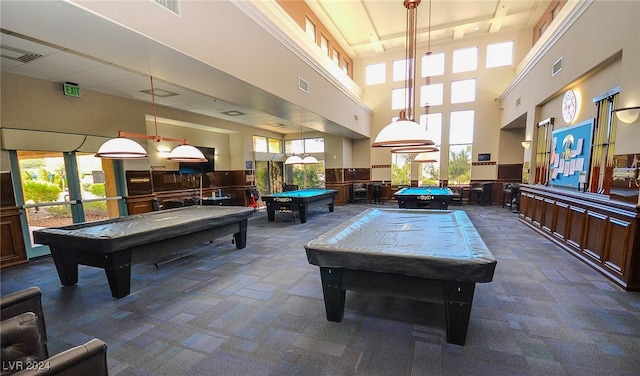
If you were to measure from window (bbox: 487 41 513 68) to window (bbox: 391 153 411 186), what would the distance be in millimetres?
4620

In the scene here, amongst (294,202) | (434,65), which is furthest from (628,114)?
(434,65)

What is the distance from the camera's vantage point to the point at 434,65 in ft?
34.4

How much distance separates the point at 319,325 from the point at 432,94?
10.8 m

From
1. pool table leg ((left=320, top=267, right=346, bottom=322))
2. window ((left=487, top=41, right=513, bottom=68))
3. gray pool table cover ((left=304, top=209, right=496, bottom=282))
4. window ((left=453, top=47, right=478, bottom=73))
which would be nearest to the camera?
gray pool table cover ((left=304, top=209, right=496, bottom=282))

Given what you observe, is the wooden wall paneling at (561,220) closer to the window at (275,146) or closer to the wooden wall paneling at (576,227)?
the wooden wall paneling at (576,227)

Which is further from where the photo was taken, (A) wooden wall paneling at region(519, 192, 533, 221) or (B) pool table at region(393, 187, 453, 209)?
(B) pool table at region(393, 187, 453, 209)

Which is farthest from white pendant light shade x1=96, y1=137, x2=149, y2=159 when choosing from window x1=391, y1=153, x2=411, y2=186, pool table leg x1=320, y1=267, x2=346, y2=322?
window x1=391, y1=153, x2=411, y2=186

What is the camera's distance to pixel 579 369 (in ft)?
5.92

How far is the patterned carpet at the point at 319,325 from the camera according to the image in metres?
1.90

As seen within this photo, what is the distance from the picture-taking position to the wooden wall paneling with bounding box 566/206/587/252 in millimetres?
3904

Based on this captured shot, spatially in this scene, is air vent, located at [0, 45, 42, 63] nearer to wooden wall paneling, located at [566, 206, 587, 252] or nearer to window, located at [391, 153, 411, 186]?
wooden wall paneling, located at [566, 206, 587, 252]

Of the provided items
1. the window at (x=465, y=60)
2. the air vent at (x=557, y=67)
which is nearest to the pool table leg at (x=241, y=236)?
the air vent at (x=557, y=67)

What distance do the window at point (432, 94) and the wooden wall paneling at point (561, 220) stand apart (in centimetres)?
698

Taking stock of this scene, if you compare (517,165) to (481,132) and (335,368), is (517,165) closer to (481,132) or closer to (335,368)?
(481,132)
